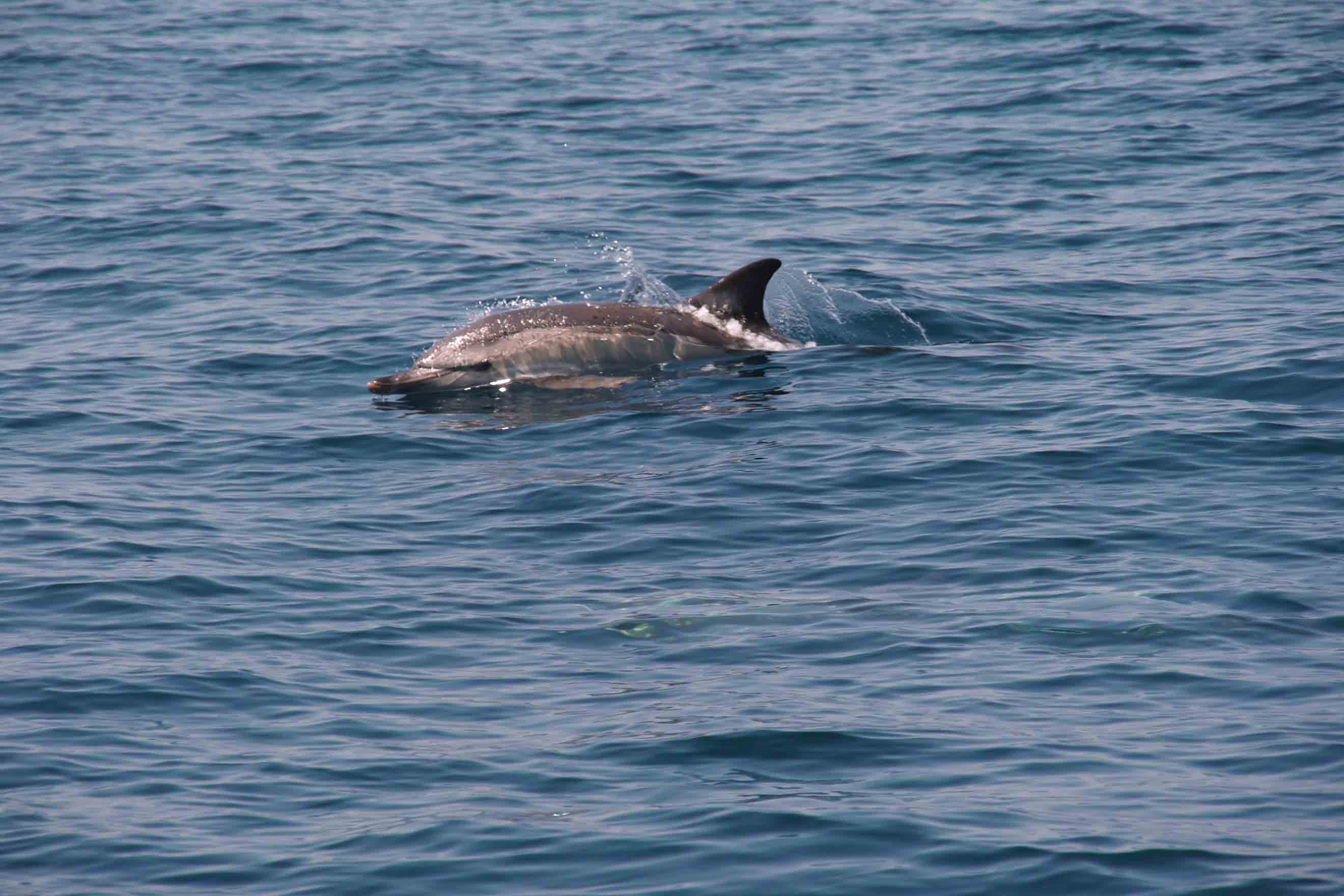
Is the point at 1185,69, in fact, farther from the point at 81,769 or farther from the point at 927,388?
the point at 81,769

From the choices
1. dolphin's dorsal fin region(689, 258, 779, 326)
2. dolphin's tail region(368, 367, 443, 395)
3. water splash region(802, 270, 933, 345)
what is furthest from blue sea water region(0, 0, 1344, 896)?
dolphin's dorsal fin region(689, 258, 779, 326)

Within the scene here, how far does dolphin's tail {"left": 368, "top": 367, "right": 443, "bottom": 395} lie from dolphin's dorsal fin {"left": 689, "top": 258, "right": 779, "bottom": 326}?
278 cm

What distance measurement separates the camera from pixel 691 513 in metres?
13.1

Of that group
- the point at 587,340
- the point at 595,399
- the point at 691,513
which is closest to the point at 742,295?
the point at 587,340

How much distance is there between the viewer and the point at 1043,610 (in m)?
11.0

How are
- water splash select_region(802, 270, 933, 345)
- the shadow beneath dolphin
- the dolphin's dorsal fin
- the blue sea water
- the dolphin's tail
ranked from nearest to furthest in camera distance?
the blue sea water, the shadow beneath dolphin, the dolphin's tail, the dolphin's dorsal fin, water splash select_region(802, 270, 933, 345)

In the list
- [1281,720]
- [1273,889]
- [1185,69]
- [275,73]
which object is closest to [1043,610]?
[1281,720]

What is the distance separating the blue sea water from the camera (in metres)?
8.57

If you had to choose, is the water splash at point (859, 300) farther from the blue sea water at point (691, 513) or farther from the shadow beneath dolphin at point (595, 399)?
the shadow beneath dolphin at point (595, 399)

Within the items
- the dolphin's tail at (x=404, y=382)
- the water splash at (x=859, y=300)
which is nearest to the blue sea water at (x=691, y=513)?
the water splash at (x=859, y=300)

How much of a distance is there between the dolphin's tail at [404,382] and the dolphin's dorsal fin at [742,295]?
278cm

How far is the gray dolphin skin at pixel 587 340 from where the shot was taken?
54.0 feet

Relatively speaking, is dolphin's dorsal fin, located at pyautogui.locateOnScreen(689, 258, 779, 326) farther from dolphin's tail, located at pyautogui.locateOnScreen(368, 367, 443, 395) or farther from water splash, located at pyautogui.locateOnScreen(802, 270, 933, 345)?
dolphin's tail, located at pyautogui.locateOnScreen(368, 367, 443, 395)

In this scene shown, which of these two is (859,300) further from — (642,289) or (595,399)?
(595,399)
